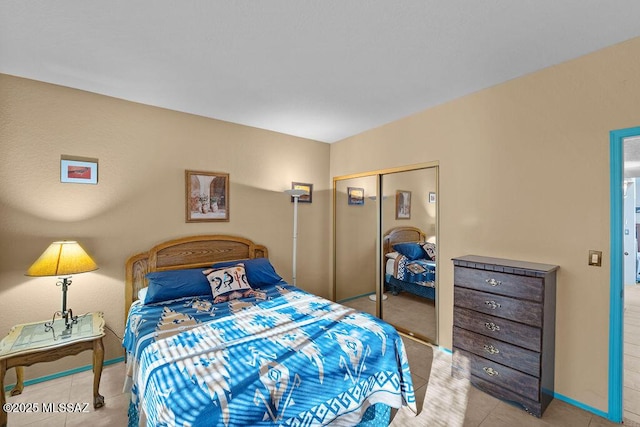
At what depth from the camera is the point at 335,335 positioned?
1.96 m

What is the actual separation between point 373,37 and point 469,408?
2815 millimetres

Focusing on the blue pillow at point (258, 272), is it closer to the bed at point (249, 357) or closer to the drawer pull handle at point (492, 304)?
the bed at point (249, 357)

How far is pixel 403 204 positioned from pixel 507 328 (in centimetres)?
170

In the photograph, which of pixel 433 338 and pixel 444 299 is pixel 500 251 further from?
pixel 433 338

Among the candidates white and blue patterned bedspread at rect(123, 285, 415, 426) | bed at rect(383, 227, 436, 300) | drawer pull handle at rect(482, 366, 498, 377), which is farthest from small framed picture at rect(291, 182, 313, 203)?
drawer pull handle at rect(482, 366, 498, 377)

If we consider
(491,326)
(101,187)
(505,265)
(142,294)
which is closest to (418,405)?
(491,326)

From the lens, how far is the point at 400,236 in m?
3.56

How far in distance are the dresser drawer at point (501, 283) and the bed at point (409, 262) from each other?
2.12ft

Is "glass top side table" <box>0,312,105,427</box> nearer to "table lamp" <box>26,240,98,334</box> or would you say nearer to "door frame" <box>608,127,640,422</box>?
"table lamp" <box>26,240,98,334</box>

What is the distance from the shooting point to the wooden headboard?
2.93 meters

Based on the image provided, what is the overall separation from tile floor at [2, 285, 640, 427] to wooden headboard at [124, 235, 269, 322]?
0.67 meters

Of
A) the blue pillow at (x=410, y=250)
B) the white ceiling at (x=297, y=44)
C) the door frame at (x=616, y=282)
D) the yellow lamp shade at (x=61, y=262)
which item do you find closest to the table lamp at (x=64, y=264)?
the yellow lamp shade at (x=61, y=262)

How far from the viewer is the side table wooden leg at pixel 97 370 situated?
2156mm

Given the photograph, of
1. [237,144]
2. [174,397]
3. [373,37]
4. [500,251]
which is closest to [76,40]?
[237,144]
